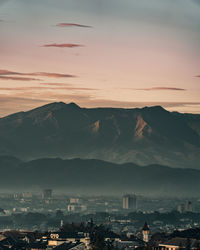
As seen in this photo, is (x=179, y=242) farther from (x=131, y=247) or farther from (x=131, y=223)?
(x=131, y=223)

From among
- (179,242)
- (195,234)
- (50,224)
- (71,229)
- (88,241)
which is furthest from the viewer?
(50,224)

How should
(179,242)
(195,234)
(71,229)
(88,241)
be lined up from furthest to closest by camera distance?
(71,229)
(195,234)
(179,242)
(88,241)

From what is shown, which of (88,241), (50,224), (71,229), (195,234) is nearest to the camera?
(88,241)

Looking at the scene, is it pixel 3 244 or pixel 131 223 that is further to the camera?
pixel 131 223

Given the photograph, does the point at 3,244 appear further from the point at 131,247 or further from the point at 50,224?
the point at 50,224

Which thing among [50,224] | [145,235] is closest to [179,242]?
[145,235]

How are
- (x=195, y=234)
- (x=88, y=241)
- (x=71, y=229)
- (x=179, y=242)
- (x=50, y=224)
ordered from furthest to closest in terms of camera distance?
(x=50, y=224) < (x=71, y=229) < (x=195, y=234) < (x=179, y=242) < (x=88, y=241)

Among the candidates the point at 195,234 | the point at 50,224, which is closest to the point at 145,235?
the point at 195,234

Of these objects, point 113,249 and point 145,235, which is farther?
point 145,235
